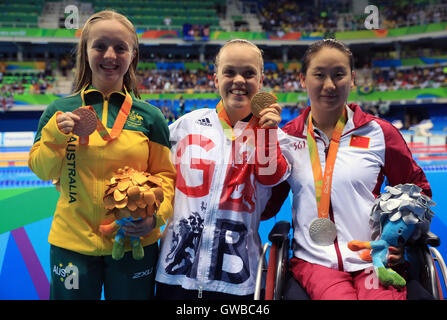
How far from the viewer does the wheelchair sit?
5.30ft

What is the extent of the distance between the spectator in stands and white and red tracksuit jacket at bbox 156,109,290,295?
0.11 metres

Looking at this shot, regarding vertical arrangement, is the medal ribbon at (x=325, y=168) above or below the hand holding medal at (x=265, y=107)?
below

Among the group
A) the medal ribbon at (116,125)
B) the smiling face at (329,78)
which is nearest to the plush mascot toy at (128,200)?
the medal ribbon at (116,125)

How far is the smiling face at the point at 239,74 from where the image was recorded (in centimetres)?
175

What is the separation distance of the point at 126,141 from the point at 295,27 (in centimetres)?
2433

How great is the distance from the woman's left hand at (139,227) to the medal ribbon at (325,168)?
0.85 metres

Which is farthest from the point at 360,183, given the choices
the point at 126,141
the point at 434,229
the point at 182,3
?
the point at 182,3

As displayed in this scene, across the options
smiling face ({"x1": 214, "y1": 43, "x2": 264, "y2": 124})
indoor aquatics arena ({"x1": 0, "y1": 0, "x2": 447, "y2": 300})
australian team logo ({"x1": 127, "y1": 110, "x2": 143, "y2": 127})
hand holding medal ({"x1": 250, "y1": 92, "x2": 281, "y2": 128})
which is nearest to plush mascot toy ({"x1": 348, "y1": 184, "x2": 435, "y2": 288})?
hand holding medal ({"x1": 250, "y1": 92, "x2": 281, "y2": 128})

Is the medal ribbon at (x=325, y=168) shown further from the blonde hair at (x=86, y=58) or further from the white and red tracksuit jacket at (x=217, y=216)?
the blonde hair at (x=86, y=58)

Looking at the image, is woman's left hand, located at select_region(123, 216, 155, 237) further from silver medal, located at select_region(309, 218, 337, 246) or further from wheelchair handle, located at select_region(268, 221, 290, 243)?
silver medal, located at select_region(309, 218, 337, 246)

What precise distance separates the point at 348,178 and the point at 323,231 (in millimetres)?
306

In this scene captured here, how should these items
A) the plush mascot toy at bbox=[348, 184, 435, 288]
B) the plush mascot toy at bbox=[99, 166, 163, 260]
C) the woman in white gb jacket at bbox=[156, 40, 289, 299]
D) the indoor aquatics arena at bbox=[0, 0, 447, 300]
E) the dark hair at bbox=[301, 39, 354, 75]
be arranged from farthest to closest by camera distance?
the indoor aquatics arena at bbox=[0, 0, 447, 300], the dark hair at bbox=[301, 39, 354, 75], the woman in white gb jacket at bbox=[156, 40, 289, 299], the plush mascot toy at bbox=[348, 184, 435, 288], the plush mascot toy at bbox=[99, 166, 163, 260]

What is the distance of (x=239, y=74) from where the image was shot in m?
1.76

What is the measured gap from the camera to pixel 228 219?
1.74 metres
